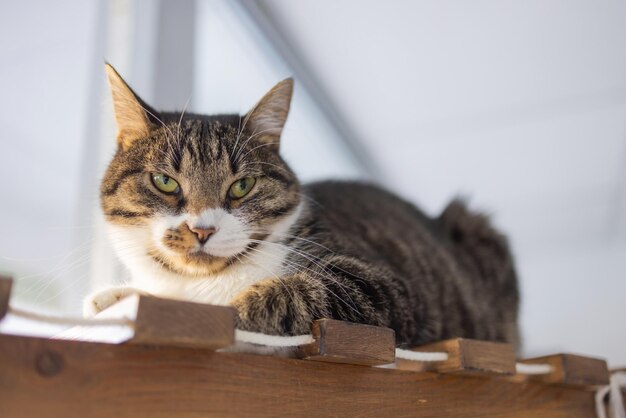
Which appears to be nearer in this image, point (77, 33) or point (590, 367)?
point (590, 367)

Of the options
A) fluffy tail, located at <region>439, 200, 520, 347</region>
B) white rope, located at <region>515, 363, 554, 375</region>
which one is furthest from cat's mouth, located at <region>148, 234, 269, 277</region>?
A: fluffy tail, located at <region>439, 200, 520, 347</region>

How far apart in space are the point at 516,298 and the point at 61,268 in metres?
1.34

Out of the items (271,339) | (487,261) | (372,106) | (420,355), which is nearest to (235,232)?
(271,339)

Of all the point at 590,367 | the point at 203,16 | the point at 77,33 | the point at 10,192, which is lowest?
the point at 590,367

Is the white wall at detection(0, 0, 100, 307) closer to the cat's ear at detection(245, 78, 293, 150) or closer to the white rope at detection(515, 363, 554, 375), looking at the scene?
the cat's ear at detection(245, 78, 293, 150)

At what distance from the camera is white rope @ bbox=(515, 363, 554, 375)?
1.13 meters

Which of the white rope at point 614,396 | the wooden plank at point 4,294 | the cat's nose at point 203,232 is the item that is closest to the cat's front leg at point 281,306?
the cat's nose at point 203,232

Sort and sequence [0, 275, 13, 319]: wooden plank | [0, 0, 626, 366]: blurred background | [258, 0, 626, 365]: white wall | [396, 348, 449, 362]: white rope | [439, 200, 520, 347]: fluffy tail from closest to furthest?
[0, 275, 13, 319]: wooden plank < [396, 348, 449, 362]: white rope < [0, 0, 626, 366]: blurred background < [439, 200, 520, 347]: fluffy tail < [258, 0, 626, 365]: white wall

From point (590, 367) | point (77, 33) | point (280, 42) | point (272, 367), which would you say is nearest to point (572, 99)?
point (280, 42)

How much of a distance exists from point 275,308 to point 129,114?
50 centimetres

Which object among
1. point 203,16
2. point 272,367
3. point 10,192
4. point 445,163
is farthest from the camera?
point 445,163

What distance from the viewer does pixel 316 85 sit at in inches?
93.9

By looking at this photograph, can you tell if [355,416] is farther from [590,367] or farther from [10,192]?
[10,192]

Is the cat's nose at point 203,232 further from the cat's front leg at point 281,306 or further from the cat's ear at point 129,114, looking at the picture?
the cat's ear at point 129,114
